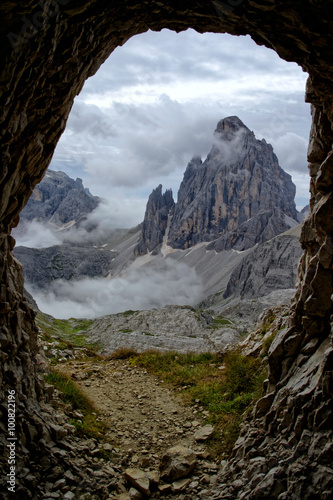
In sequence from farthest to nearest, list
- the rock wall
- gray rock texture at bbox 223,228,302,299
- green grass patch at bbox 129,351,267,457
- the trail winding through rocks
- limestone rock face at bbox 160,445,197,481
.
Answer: gray rock texture at bbox 223,228,302,299 < green grass patch at bbox 129,351,267,457 < the trail winding through rocks < limestone rock face at bbox 160,445,197,481 < the rock wall

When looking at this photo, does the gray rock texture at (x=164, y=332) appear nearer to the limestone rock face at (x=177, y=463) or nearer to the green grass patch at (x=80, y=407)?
the green grass patch at (x=80, y=407)

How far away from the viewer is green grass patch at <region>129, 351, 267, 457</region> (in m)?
10.7

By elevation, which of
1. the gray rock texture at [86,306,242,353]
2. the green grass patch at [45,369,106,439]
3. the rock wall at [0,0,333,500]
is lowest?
the gray rock texture at [86,306,242,353]

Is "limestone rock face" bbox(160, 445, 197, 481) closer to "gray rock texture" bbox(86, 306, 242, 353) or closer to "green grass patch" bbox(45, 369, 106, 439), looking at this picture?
"green grass patch" bbox(45, 369, 106, 439)

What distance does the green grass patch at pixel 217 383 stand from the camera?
1066 centimetres

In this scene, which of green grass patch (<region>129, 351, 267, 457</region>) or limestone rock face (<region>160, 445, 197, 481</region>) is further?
green grass patch (<region>129, 351, 267, 457</region>)

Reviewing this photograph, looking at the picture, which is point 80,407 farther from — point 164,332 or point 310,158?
point 164,332

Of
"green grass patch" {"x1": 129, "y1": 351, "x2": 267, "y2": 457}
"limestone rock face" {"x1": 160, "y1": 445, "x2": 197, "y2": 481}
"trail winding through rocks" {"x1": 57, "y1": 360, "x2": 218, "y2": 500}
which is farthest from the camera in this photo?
"green grass patch" {"x1": 129, "y1": 351, "x2": 267, "y2": 457}

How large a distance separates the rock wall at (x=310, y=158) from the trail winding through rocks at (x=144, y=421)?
131cm

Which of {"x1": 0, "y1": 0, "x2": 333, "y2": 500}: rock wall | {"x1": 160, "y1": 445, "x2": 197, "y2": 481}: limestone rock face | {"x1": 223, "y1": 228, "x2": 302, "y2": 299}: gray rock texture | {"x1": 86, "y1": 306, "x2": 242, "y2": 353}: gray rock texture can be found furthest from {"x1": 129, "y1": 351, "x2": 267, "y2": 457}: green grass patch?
{"x1": 223, "y1": 228, "x2": 302, "y2": 299}: gray rock texture

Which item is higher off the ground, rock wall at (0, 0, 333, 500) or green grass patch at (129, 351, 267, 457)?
rock wall at (0, 0, 333, 500)

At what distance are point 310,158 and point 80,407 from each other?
11.8 metres

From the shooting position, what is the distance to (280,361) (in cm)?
960

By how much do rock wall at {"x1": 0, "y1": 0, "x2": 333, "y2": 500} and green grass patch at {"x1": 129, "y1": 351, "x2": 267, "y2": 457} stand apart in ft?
5.05
